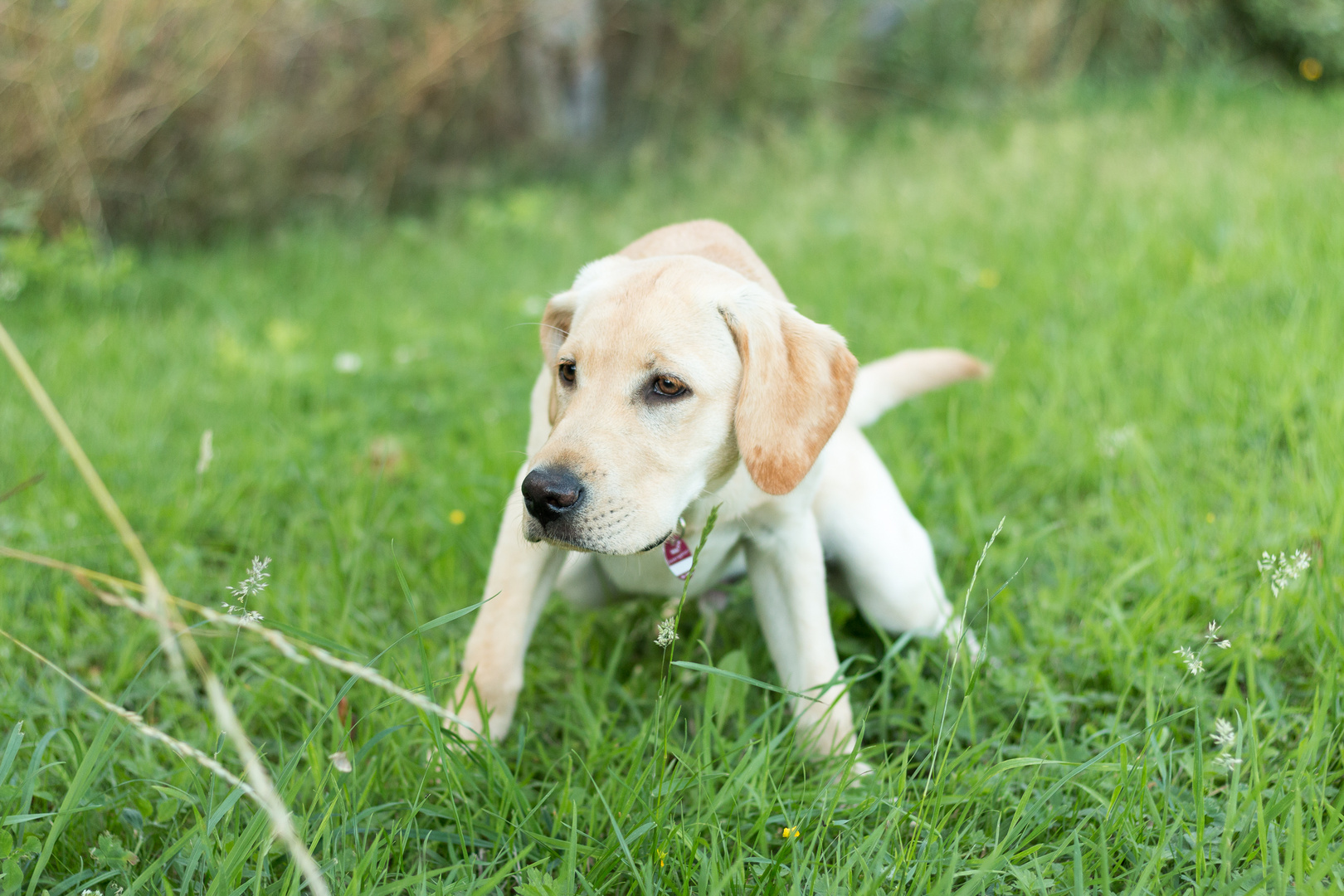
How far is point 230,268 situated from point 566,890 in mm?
5984

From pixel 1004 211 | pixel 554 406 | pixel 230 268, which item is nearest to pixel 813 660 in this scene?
pixel 554 406

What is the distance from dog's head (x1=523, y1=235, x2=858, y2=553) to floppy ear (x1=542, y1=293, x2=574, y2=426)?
0.09 m

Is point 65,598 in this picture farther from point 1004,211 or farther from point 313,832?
point 1004,211

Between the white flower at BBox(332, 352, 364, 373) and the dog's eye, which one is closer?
the dog's eye

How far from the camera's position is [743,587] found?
9.32 ft

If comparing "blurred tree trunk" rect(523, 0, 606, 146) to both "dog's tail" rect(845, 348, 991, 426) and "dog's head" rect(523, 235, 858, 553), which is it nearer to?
"dog's tail" rect(845, 348, 991, 426)

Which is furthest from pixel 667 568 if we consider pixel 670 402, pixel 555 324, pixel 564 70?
pixel 564 70

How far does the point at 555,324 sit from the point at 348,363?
248cm

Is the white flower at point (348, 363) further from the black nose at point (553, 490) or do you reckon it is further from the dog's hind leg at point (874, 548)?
the black nose at point (553, 490)

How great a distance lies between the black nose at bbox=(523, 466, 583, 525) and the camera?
5.98 ft

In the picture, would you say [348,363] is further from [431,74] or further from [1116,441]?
[431,74]

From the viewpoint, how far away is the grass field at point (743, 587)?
1.71m

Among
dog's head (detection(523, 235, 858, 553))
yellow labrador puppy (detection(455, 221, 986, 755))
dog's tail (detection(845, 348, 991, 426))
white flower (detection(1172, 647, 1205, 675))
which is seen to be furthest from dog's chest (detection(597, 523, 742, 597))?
white flower (detection(1172, 647, 1205, 675))

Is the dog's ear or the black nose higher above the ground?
the dog's ear
